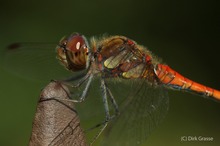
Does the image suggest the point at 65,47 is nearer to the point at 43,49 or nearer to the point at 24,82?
the point at 43,49

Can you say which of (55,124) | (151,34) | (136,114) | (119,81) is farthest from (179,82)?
(151,34)

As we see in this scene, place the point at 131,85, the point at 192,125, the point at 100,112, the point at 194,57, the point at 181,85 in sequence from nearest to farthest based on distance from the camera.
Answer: the point at 100,112
the point at 131,85
the point at 181,85
the point at 192,125
the point at 194,57

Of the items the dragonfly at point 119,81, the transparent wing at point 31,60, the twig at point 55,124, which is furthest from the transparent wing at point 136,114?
the twig at point 55,124

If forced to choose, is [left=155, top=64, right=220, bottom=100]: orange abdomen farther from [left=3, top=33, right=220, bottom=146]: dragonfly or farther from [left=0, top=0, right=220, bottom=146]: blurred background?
[left=0, top=0, right=220, bottom=146]: blurred background

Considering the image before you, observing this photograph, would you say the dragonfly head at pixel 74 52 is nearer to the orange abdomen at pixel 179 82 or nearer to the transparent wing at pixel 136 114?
the transparent wing at pixel 136 114

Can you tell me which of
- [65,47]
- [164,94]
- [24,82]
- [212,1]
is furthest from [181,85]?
[212,1]

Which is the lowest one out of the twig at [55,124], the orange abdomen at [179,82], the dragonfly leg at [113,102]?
the orange abdomen at [179,82]

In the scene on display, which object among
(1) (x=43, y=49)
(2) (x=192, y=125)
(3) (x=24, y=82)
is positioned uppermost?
(1) (x=43, y=49)
